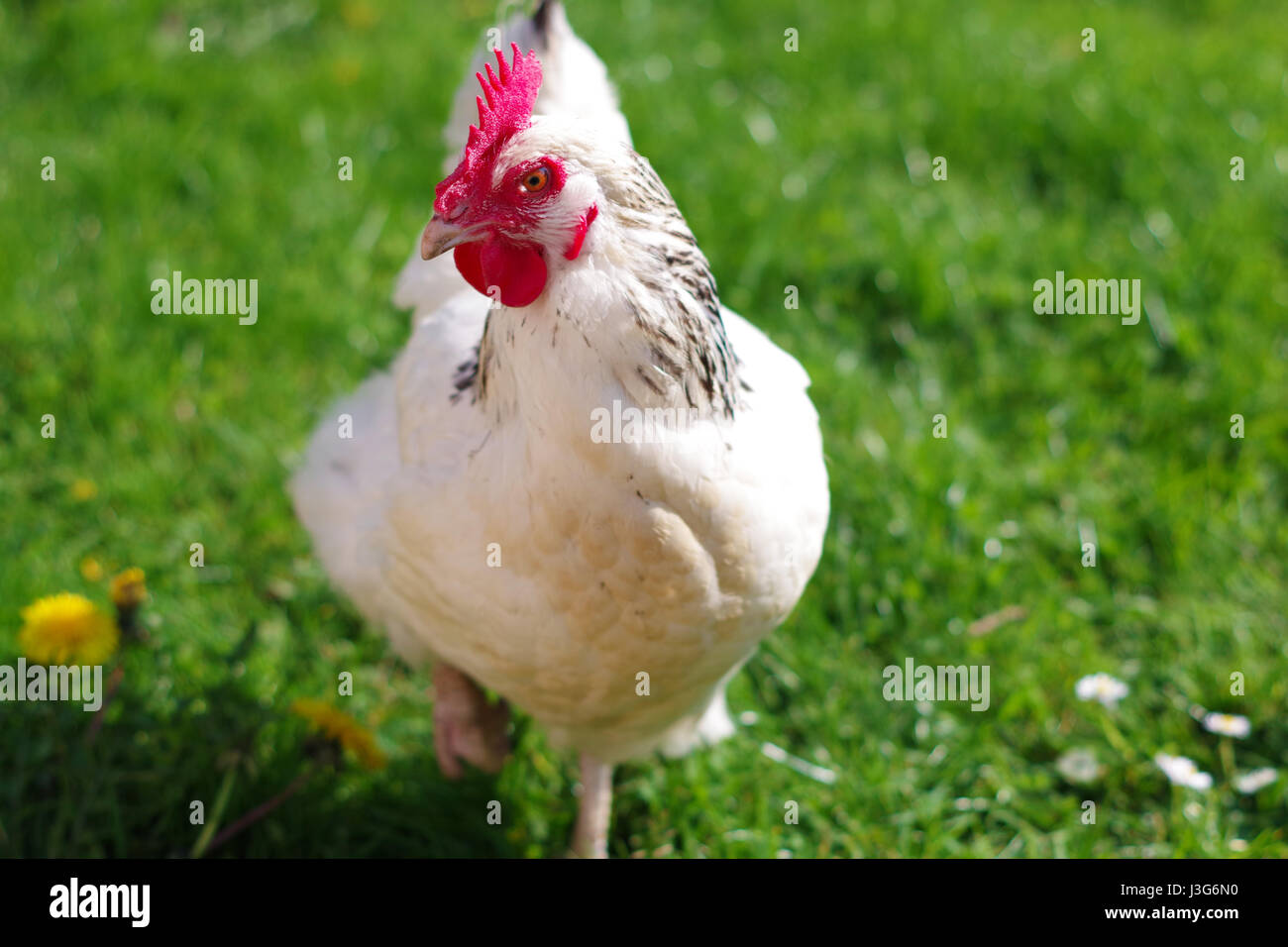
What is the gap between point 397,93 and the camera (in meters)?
4.97

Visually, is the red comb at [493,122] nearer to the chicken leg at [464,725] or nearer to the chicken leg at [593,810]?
the chicken leg at [464,725]

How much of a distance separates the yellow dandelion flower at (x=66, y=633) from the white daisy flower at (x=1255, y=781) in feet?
8.48

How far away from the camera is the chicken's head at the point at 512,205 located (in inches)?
75.9

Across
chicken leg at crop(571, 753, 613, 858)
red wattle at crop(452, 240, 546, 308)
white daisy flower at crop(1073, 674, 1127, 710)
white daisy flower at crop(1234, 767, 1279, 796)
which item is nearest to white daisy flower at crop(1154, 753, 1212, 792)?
white daisy flower at crop(1234, 767, 1279, 796)

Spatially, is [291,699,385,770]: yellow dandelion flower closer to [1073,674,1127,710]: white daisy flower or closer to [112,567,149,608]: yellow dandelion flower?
[112,567,149,608]: yellow dandelion flower

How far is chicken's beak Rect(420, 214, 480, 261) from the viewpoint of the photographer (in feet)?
6.49

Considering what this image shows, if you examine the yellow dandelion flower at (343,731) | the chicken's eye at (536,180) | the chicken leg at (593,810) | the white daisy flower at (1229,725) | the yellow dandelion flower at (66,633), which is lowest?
the chicken leg at (593,810)

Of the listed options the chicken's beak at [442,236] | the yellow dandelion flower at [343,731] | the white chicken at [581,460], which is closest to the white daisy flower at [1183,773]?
the white chicken at [581,460]

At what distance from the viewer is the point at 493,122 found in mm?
2016

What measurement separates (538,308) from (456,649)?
834mm

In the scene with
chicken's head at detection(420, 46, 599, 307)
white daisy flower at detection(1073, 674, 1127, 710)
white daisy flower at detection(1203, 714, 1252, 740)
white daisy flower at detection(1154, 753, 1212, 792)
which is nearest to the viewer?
chicken's head at detection(420, 46, 599, 307)

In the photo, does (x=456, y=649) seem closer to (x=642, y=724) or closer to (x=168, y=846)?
(x=642, y=724)

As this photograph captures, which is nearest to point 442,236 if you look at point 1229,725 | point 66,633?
point 66,633
